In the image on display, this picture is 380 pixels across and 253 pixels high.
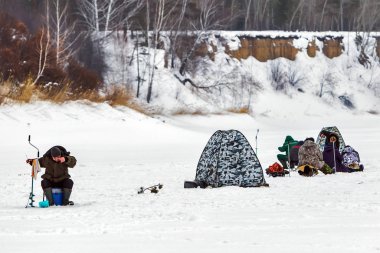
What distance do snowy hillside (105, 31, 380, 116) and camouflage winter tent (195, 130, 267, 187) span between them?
90.6 feet

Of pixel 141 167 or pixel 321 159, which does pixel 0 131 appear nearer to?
pixel 141 167

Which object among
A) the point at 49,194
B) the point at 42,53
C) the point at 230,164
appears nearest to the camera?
the point at 49,194

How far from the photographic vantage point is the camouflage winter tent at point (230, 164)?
12020mm

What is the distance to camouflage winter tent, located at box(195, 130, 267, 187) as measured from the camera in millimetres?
12020

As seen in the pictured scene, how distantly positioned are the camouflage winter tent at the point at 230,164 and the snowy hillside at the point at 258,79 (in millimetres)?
27624

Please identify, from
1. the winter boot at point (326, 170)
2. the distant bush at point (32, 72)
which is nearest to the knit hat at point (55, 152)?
the winter boot at point (326, 170)

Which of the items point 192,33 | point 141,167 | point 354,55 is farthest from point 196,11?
point 141,167

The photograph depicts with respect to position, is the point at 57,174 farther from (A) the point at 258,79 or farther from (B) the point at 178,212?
(A) the point at 258,79

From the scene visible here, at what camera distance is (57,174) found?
989cm

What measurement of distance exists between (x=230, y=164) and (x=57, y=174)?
3.45m

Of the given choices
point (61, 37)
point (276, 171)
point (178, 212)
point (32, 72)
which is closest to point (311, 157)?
point (276, 171)

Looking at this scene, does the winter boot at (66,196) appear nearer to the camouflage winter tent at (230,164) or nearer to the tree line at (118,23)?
the camouflage winter tent at (230,164)

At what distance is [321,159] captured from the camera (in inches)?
561

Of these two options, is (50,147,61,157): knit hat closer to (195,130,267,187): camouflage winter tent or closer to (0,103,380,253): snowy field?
(0,103,380,253): snowy field
